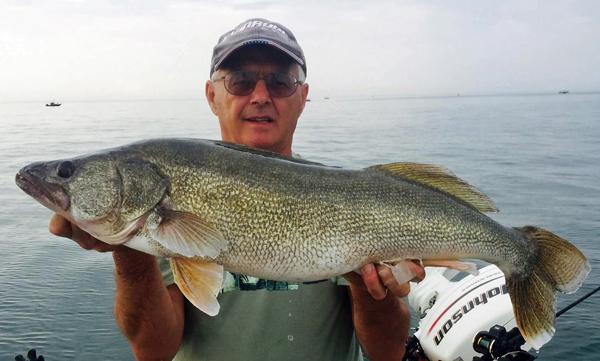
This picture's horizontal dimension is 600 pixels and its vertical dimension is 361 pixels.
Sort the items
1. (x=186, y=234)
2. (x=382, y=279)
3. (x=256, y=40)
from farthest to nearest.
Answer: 1. (x=256, y=40)
2. (x=382, y=279)
3. (x=186, y=234)

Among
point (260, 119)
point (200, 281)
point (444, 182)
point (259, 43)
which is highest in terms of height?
point (259, 43)

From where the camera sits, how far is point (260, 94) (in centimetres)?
366

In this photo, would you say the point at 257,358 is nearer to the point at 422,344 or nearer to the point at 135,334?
the point at 135,334

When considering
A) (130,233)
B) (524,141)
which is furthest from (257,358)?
(524,141)

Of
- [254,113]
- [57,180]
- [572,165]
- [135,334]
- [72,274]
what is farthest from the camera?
[572,165]

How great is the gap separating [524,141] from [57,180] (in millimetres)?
30774

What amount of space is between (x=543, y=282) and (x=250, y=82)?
2399mm

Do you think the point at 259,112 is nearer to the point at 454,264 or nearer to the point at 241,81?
the point at 241,81

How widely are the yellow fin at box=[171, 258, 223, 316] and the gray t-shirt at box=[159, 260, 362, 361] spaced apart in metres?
0.51

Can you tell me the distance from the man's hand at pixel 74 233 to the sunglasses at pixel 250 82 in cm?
147

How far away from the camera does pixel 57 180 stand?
273 centimetres

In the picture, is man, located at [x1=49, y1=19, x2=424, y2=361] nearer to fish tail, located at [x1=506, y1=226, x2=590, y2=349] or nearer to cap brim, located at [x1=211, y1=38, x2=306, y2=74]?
cap brim, located at [x1=211, y1=38, x2=306, y2=74]

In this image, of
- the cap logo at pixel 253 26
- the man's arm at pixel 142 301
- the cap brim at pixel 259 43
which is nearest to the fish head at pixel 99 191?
the man's arm at pixel 142 301

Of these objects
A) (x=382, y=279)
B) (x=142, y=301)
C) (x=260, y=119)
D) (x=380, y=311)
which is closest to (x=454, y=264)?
(x=382, y=279)
